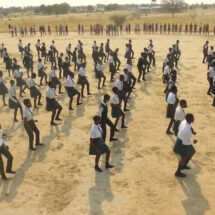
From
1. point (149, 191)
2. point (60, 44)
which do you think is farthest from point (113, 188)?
point (60, 44)

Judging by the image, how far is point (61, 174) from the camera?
7.71 m

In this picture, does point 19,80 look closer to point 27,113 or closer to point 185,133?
point 27,113

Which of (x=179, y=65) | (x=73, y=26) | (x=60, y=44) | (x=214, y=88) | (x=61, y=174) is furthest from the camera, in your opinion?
(x=73, y=26)

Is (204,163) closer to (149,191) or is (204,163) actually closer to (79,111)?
(149,191)

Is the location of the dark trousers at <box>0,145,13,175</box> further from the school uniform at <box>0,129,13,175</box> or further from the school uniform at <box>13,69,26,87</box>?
the school uniform at <box>13,69,26,87</box>

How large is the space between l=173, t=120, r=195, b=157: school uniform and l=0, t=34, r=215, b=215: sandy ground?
0.79m

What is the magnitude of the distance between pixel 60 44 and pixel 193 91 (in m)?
19.4

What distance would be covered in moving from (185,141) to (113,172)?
2.02 metres

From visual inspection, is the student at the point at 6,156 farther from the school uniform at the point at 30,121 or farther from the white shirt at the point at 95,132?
the white shirt at the point at 95,132

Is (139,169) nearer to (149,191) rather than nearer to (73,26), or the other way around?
(149,191)

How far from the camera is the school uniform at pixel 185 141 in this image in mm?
6897

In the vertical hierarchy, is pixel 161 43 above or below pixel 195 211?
above

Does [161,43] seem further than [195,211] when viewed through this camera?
Yes

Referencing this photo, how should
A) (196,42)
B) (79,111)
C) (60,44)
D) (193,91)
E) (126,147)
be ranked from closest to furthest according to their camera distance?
(126,147) < (79,111) < (193,91) < (196,42) < (60,44)
